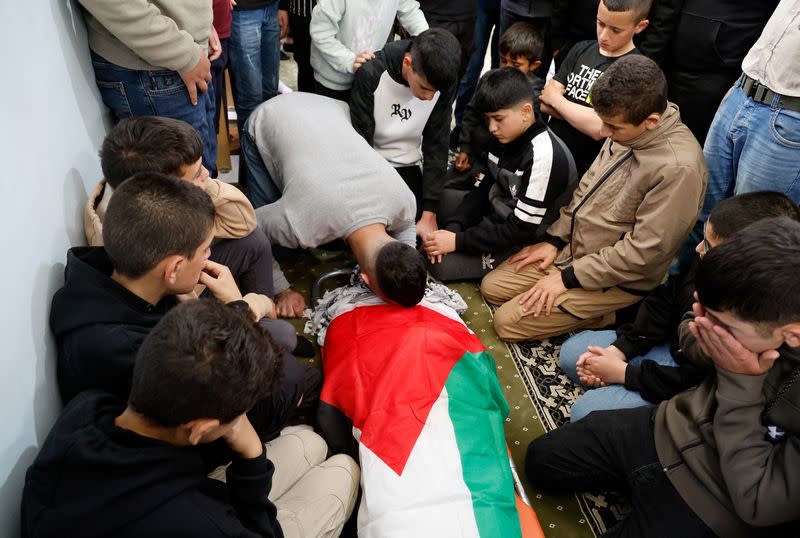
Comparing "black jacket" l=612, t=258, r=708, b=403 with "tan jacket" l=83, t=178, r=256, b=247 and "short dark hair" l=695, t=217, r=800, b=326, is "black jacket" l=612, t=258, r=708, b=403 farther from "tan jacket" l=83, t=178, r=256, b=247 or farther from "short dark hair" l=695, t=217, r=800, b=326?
"tan jacket" l=83, t=178, r=256, b=247

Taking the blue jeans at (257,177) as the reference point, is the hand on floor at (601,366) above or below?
below

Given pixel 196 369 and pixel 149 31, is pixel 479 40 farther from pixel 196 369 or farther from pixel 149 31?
pixel 196 369

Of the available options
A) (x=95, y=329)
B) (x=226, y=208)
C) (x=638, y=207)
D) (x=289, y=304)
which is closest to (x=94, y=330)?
(x=95, y=329)

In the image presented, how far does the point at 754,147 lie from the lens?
6.48 feet

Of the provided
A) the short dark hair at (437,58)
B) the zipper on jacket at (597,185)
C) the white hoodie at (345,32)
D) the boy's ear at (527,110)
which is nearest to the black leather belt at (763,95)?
the zipper on jacket at (597,185)

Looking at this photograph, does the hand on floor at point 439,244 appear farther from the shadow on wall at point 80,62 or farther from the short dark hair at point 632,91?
the shadow on wall at point 80,62

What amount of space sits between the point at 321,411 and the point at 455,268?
3.26ft

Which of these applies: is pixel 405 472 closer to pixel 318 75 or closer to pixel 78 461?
pixel 78 461

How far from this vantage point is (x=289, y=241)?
2064 millimetres

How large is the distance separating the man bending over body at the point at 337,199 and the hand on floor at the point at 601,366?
23.7 inches

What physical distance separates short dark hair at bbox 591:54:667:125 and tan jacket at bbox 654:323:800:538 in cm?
91

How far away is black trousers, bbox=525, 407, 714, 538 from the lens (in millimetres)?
1429

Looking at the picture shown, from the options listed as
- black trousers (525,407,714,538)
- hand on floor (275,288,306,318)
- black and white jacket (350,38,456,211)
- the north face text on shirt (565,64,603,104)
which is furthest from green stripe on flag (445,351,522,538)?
the north face text on shirt (565,64,603,104)

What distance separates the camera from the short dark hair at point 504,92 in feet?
7.13
